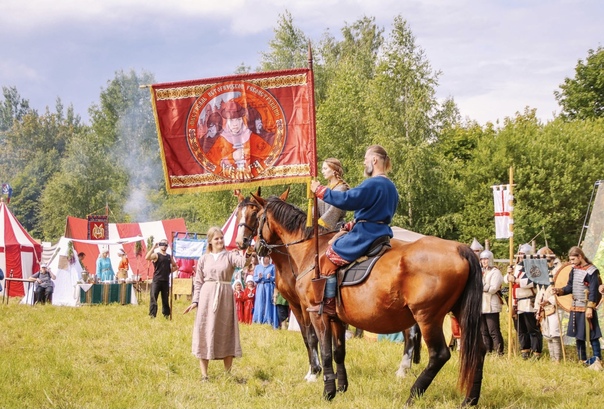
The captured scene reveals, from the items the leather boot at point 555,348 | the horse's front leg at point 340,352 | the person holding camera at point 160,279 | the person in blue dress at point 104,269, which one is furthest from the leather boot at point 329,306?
the person in blue dress at point 104,269

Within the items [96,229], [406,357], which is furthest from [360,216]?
[96,229]

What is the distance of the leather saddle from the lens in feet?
20.8

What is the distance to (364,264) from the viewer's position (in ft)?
21.0

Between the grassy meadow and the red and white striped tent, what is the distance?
13.2 m

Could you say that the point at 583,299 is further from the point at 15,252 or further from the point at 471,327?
the point at 15,252

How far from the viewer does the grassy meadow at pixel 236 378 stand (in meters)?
6.39

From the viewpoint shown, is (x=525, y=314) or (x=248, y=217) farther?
(x=525, y=314)

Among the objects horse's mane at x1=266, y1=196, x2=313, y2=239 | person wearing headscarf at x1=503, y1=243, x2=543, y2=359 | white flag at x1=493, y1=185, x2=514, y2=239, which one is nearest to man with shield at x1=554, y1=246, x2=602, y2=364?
person wearing headscarf at x1=503, y1=243, x2=543, y2=359

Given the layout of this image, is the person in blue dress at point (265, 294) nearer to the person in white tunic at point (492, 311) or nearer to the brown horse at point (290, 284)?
the person in white tunic at point (492, 311)

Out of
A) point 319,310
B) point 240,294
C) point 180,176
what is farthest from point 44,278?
point 319,310

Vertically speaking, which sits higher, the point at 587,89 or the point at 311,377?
the point at 587,89

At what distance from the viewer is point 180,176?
7469 mm

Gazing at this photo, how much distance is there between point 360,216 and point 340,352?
1.53 meters

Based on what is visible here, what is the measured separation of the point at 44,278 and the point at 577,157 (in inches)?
984
